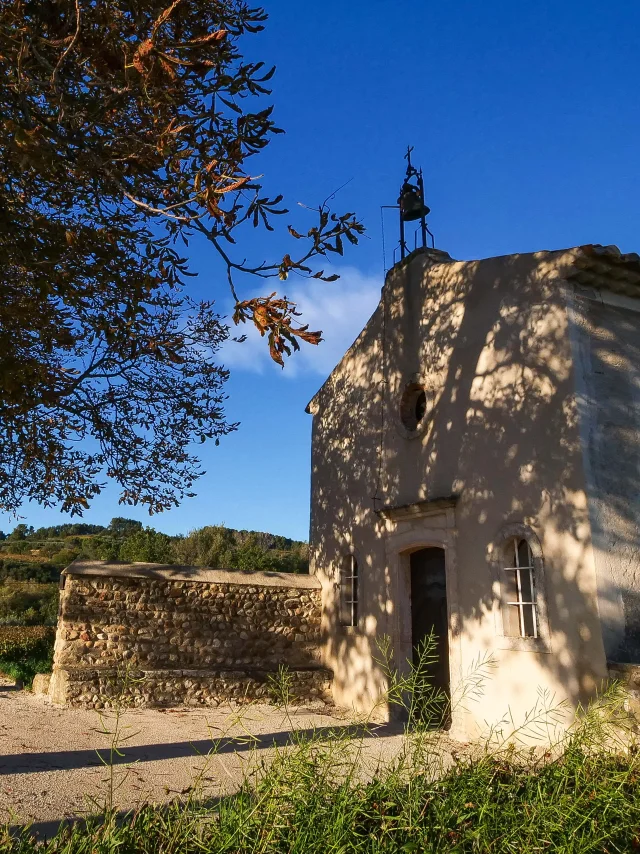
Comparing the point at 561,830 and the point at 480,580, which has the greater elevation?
the point at 480,580

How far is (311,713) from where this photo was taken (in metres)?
9.68

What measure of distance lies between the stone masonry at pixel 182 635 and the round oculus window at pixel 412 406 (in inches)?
141

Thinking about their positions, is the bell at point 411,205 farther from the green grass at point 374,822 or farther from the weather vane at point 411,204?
the green grass at point 374,822

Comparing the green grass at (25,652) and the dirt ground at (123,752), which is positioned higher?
the green grass at (25,652)

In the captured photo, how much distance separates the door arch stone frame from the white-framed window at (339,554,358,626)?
1.20 metres

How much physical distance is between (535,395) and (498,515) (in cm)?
150

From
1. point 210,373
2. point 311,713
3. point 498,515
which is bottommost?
point 311,713

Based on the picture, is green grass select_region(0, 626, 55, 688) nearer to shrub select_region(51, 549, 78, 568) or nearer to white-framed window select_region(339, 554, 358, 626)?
white-framed window select_region(339, 554, 358, 626)

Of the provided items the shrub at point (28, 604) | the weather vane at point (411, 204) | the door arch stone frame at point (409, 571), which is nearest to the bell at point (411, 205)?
the weather vane at point (411, 204)

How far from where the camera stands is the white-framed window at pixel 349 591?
35.3 ft

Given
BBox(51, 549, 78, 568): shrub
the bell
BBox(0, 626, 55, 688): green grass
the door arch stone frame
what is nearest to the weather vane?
the bell

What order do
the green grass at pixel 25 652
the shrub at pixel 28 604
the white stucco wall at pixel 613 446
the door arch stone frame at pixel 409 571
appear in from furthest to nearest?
the shrub at pixel 28 604
the green grass at pixel 25 652
the door arch stone frame at pixel 409 571
the white stucco wall at pixel 613 446

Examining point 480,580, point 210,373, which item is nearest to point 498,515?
point 480,580

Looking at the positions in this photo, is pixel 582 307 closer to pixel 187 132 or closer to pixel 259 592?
pixel 187 132
